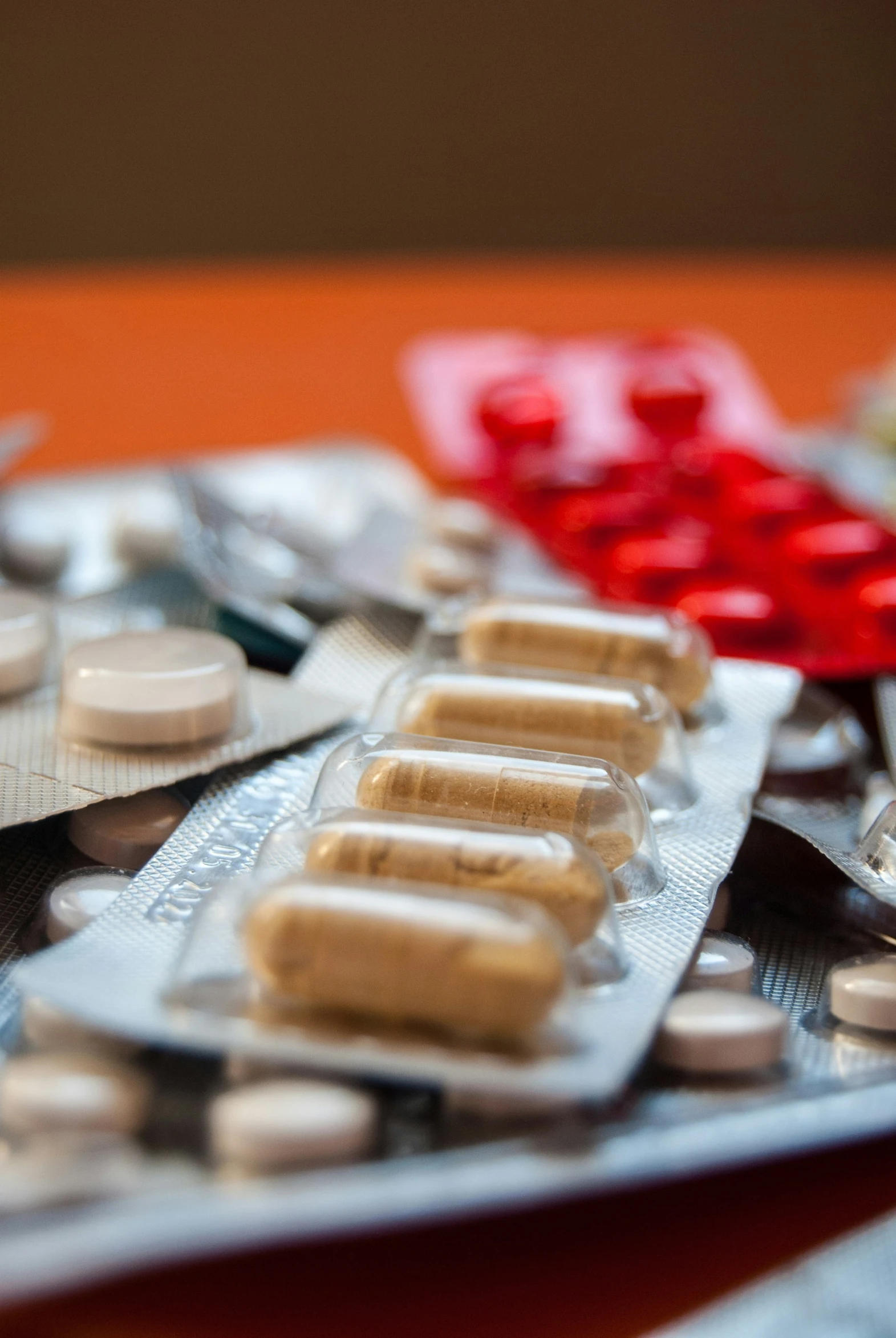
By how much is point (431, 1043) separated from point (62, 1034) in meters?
0.15

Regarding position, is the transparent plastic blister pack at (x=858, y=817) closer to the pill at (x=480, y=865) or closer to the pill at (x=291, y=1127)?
the pill at (x=480, y=865)

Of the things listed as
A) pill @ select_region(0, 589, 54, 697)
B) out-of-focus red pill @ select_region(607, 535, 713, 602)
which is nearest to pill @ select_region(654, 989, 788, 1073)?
pill @ select_region(0, 589, 54, 697)

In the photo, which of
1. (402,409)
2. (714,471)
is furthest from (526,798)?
(402,409)

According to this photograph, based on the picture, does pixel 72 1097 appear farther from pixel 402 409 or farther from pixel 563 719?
pixel 402 409

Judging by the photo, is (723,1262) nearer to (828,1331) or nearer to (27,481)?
(828,1331)

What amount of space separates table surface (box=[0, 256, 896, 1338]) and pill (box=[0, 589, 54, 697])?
41 centimetres

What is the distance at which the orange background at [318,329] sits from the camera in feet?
5.28

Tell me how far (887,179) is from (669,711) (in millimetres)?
2734

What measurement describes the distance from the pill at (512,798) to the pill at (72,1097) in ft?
0.64

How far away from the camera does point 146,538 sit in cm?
114

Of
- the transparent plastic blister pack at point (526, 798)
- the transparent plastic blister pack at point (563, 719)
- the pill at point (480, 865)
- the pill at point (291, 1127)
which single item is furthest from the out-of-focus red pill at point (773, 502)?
the pill at point (291, 1127)

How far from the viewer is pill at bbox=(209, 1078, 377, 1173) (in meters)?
0.50

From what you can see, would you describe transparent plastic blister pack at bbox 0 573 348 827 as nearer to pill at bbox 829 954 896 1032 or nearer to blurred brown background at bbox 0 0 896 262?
pill at bbox 829 954 896 1032

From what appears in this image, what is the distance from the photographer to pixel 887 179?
3.13 m
